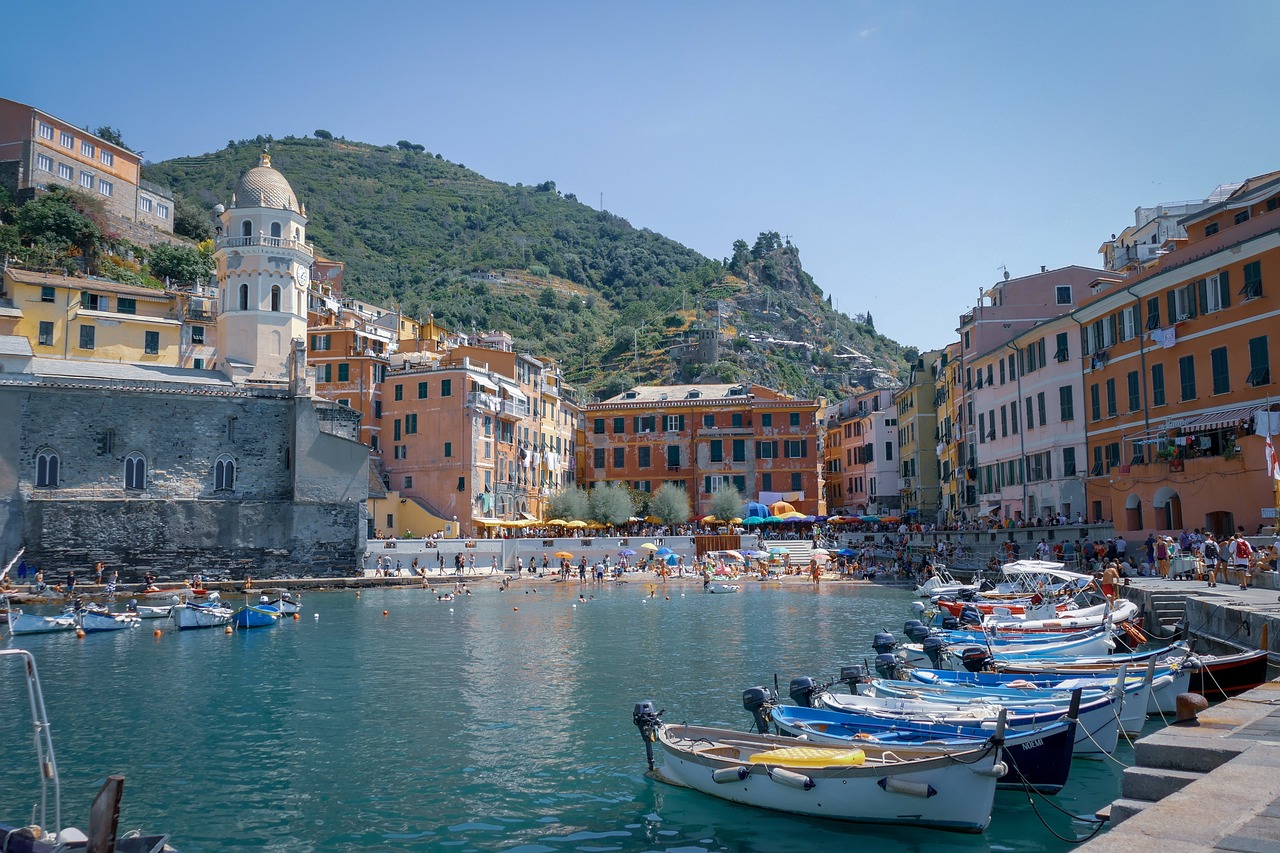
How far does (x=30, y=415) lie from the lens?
158 ft

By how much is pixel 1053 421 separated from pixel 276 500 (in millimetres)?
40367

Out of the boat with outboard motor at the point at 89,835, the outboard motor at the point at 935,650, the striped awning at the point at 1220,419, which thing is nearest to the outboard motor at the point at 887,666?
the outboard motor at the point at 935,650

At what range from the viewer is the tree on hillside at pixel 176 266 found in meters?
79.0

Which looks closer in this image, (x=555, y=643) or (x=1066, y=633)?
(x=1066, y=633)

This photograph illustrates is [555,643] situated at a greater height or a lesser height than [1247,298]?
lesser

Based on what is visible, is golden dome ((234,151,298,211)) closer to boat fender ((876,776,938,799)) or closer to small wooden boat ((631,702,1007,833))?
small wooden boat ((631,702,1007,833))

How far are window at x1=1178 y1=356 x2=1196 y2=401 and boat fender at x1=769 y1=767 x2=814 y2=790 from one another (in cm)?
2805

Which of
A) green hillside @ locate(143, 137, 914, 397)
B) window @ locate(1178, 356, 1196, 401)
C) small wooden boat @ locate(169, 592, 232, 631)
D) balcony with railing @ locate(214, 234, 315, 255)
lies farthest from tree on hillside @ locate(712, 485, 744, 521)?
green hillside @ locate(143, 137, 914, 397)

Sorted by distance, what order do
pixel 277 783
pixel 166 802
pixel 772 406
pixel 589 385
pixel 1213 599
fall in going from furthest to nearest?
pixel 589 385 → pixel 772 406 → pixel 1213 599 → pixel 277 783 → pixel 166 802

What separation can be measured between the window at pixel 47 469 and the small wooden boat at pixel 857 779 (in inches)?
1818

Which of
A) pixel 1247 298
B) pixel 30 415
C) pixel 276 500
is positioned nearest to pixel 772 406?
pixel 276 500

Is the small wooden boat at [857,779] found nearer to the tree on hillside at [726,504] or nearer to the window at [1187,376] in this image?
the window at [1187,376]

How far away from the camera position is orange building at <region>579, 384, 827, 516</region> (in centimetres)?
6962

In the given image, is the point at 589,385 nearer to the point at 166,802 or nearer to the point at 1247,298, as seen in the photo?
the point at 1247,298
